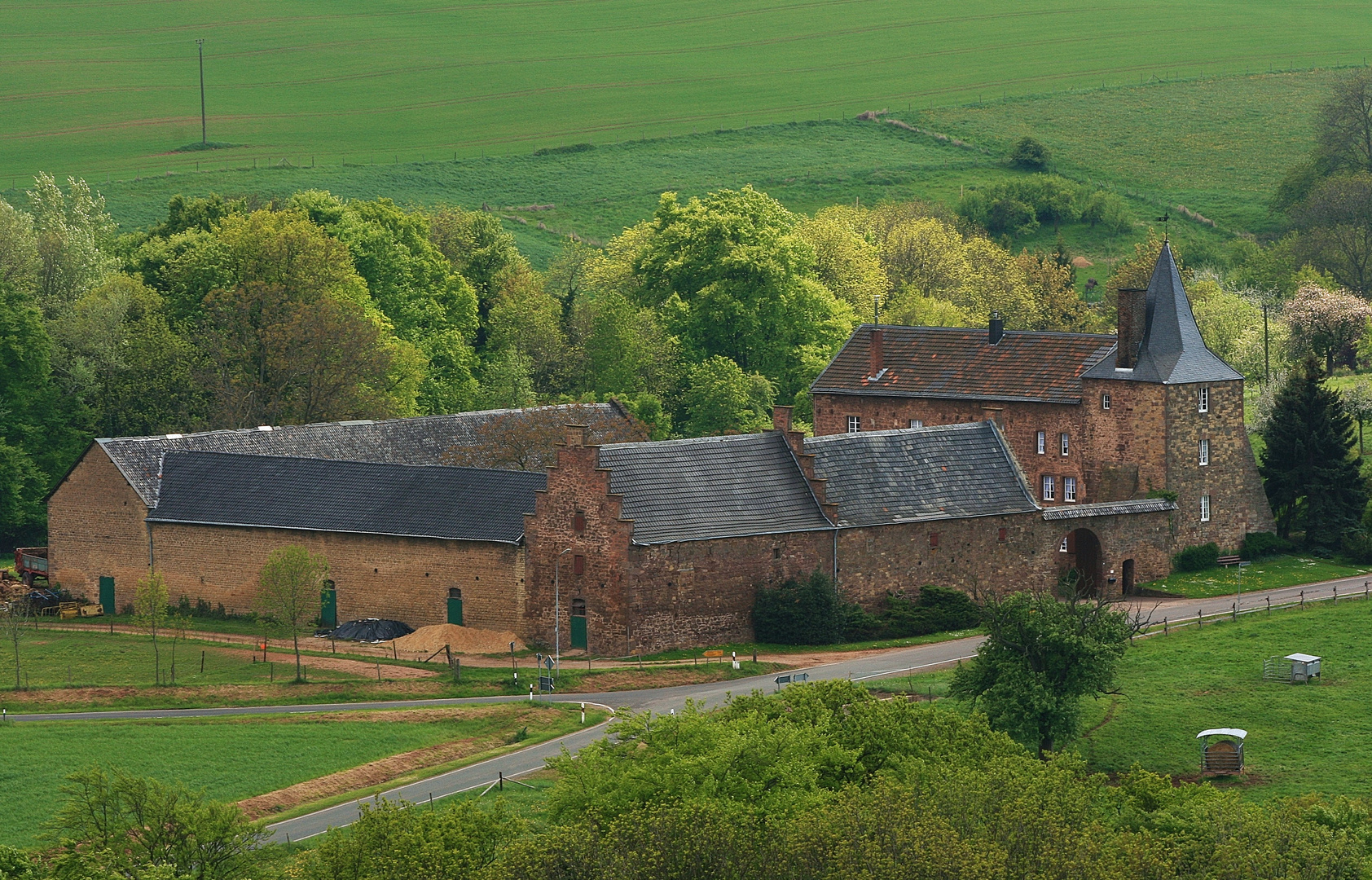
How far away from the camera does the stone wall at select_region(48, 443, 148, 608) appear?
76688 millimetres

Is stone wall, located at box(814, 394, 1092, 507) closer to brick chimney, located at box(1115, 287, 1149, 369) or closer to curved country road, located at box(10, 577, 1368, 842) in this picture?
brick chimney, located at box(1115, 287, 1149, 369)

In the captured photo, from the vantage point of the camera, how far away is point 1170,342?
78375 millimetres

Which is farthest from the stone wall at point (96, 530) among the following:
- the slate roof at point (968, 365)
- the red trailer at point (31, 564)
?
the slate roof at point (968, 365)

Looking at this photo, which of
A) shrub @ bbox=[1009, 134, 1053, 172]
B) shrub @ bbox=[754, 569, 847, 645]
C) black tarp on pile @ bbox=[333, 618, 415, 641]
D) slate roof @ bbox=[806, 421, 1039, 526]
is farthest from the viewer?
shrub @ bbox=[1009, 134, 1053, 172]

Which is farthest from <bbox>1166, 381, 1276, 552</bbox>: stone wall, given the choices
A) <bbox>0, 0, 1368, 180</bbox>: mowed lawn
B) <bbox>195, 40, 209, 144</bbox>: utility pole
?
<bbox>195, 40, 209, 144</bbox>: utility pole

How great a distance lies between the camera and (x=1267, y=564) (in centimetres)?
7794

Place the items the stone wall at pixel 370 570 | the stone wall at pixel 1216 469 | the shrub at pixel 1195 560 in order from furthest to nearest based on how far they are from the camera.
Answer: the stone wall at pixel 1216 469
the shrub at pixel 1195 560
the stone wall at pixel 370 570

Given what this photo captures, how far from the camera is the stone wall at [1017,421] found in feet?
263

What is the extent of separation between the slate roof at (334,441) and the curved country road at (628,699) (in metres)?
18.4

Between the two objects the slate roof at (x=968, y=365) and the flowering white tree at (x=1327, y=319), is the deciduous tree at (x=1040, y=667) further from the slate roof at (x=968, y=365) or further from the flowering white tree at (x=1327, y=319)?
the flowering white tree at (x=1327, y=319)

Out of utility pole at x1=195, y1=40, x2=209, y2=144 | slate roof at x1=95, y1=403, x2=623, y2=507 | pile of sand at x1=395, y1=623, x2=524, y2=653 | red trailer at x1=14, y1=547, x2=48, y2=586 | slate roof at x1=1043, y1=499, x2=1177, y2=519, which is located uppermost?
utility pole at x1=195, y1=40, x2=209, y2=144

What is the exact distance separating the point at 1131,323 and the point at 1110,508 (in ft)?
24.6

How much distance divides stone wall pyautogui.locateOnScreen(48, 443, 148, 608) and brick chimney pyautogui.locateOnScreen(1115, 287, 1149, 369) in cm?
3503

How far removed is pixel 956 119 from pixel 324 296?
276 ft
